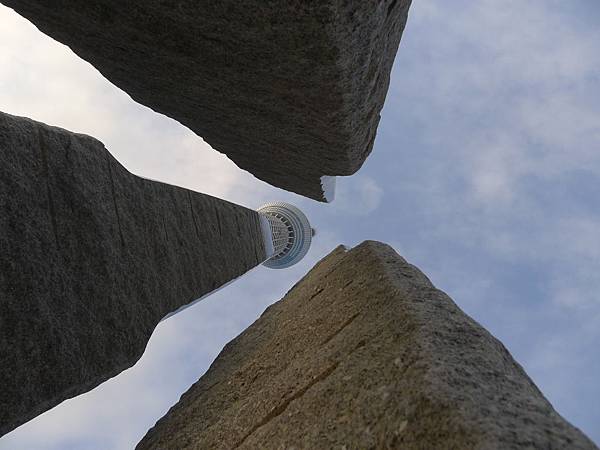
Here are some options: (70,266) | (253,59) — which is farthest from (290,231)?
(253,59)

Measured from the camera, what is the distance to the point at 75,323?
2.86 meters

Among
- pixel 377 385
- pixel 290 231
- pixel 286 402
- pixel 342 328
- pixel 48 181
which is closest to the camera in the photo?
pixel 377 385

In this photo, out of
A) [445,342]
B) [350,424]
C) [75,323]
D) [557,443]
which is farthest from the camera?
[75,323]

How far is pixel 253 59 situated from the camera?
240 cm

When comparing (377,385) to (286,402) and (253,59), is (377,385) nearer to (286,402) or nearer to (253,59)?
(286,402)

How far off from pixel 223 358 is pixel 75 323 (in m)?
1.56

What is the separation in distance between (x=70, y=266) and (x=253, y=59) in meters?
1.49

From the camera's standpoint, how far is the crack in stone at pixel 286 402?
6.63 feet

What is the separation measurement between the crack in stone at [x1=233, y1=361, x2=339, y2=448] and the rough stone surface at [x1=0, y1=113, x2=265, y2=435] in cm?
105

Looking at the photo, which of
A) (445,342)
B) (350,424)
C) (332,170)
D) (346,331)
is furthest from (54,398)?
(332,170)

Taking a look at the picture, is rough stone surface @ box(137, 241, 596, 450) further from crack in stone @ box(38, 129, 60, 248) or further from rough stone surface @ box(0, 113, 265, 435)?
crack in stone @ box(38, 129, 60, 248)

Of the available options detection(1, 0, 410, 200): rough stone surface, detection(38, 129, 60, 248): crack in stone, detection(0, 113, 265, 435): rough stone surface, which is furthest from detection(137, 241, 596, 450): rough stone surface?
detection(38, 129, 60, 248): crack in stone

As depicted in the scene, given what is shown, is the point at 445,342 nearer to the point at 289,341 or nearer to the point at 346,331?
the point at 346,331

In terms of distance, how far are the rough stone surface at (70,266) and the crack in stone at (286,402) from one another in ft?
3.43
